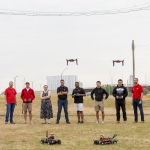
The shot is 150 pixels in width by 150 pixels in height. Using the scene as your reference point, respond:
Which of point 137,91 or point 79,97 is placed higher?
point 137,91

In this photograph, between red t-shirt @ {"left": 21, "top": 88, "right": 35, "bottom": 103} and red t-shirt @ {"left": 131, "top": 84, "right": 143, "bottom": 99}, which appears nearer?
red t-shirt @ {"left": 131, "top": 84, "right": 143, "bottom": 99}

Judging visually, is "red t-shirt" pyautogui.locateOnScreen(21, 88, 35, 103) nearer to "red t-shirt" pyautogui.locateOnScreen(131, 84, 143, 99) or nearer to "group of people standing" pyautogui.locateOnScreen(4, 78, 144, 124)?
"group of people standing" pyautogui.locateOnScreen(4, 78, 144, 124)

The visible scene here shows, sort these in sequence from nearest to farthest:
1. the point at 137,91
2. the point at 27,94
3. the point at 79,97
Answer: the point at 137,91
the point at 79,97
the point at 27,94

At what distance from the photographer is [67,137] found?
46.9 feet

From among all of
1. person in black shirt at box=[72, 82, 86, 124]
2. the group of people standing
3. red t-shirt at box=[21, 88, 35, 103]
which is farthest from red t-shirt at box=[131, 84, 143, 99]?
red t-shirt at box=[21, 88, 35, 103]

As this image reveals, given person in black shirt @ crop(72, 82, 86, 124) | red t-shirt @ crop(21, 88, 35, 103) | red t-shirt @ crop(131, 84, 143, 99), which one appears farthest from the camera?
red t-shirt @ crop(21, 88, 35, 103)

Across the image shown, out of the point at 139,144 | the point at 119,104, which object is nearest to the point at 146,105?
the point at 119,104

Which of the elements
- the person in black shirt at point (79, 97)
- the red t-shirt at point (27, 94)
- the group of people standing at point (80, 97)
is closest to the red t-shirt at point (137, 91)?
the group of people standing at point (80, 97)

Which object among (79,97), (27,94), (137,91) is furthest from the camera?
(27,94)

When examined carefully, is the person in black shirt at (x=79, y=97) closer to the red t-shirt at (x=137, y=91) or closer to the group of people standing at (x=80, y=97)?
the group of people standing at (x=80, y=97)

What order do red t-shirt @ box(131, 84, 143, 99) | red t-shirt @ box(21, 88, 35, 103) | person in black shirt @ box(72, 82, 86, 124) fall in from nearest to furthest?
red t-shirt @ box(131, 84, 143, 99) < person in black shirt @ box(72, 82, 86, 124) < red t-shirt @ box(21, 88, 35, 103)

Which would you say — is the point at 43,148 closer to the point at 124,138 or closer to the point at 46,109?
the point at 124,138

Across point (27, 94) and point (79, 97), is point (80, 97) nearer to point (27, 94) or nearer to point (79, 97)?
point (79, 97)

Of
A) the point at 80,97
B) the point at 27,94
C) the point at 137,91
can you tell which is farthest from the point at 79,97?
the point at 137,91
